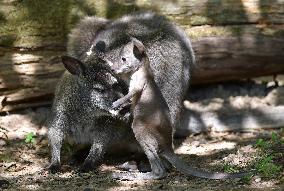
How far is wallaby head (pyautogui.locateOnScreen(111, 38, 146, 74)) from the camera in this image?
624 centimetres

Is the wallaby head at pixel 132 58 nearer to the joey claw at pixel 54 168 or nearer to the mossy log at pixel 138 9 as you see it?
the joey claw at pixel 54 168

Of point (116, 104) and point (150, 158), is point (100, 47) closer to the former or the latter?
point (116, 104)

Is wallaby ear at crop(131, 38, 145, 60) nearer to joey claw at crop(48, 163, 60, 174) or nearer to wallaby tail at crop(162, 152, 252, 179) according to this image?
wallaby tail at crop(162, 152, 252, 179)

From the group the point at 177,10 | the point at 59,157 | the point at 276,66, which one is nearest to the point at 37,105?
the point at 59,157

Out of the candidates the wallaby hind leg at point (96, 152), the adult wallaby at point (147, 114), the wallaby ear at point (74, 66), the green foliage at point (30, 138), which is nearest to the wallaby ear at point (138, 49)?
the adult wallaby at point (147, 114)

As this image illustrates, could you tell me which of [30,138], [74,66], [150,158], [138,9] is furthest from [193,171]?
[138,9]

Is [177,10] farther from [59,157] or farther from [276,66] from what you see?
[59,157]

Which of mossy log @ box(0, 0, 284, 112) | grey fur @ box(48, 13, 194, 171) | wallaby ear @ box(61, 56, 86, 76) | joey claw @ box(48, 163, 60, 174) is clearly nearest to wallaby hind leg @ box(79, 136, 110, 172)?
grey fur @ box(48, 13, 194, 171)

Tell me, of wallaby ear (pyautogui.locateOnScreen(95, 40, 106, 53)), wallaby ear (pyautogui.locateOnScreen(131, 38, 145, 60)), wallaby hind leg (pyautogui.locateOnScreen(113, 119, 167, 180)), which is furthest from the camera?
wallaby ear (pyautogui.locateOnScreen(95, 40, 106, 53))

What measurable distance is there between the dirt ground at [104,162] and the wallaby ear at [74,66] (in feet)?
3.23

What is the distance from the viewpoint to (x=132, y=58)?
6.27m

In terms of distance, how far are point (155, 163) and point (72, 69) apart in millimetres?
1352

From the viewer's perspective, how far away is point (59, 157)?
658cm

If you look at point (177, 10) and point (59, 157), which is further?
point (177, 10)
